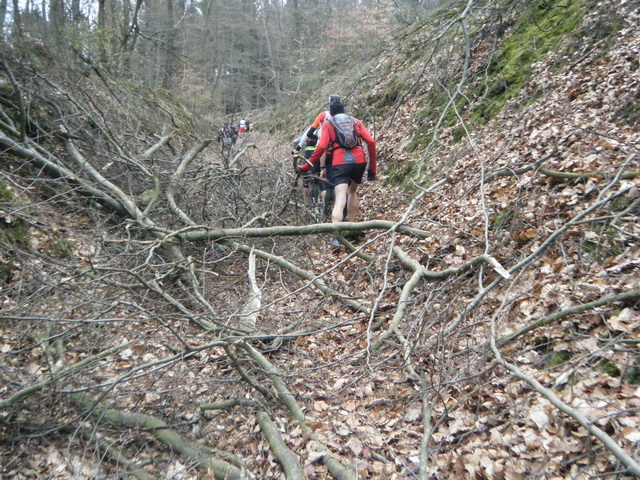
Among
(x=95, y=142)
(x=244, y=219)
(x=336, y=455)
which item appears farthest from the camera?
(x=95, y=142)

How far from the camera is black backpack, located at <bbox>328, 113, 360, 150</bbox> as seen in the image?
224 inches

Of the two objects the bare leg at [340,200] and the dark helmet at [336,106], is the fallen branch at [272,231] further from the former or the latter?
the dark helmet at [336,106]

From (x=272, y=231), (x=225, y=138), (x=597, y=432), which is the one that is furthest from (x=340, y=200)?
(x=597, y=432)

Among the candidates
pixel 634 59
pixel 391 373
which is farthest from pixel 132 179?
pixel 634 59

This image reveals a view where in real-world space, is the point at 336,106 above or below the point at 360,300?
above

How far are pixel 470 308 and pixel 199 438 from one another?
2.32m

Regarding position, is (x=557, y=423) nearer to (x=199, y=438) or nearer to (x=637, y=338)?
(x=637, y=338)

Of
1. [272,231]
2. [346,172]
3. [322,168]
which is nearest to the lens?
[272,231]

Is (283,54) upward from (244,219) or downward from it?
upward

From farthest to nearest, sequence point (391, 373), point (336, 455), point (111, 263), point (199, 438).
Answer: point (111, 263)
point (391, 373)
point (199, 438)
point (336, 455)

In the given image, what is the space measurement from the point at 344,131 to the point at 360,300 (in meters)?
2.29

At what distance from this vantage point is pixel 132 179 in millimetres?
6480

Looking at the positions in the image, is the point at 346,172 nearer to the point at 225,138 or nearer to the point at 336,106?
the point at 336,106

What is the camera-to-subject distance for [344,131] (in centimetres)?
570
